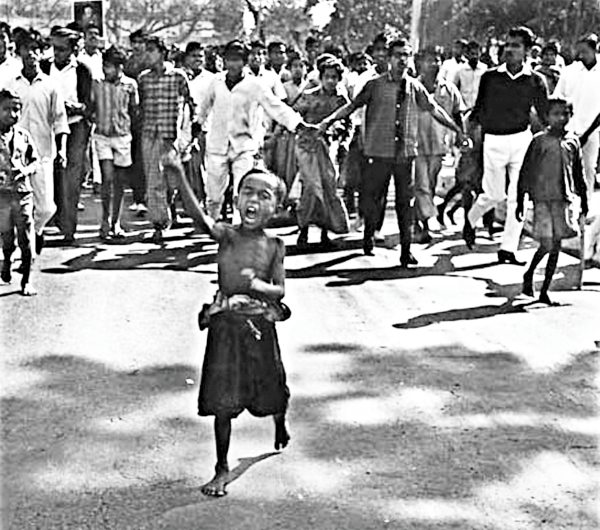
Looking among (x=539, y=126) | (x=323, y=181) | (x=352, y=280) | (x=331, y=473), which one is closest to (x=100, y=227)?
(x=323, y=181)

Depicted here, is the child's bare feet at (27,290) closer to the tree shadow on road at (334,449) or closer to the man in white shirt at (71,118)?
the tree shadow on road at (334,449)

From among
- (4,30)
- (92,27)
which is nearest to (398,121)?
(4,30)

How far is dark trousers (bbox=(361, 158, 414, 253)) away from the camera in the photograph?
32.1ft

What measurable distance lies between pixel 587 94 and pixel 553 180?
277 cm

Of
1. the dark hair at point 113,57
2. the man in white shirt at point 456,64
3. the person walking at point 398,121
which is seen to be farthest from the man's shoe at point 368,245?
the man in white shirt at point 456,64

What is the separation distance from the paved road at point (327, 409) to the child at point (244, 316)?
311 millimetres

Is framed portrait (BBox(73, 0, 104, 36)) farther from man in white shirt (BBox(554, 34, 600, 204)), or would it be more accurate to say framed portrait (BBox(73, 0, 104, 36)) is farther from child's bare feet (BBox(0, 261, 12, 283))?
child's bare feet (BBox(0, 261, 12, 283))

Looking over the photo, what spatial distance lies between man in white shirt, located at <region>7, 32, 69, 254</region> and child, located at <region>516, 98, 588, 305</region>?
3901mm

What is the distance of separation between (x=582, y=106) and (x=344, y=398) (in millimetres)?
5776

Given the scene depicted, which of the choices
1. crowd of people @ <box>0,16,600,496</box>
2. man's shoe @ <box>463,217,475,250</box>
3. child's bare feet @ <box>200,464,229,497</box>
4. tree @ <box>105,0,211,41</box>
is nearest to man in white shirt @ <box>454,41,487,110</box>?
crowd of people @ <box>0,16,600,496</box>

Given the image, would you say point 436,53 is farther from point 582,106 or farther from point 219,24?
point 219,24

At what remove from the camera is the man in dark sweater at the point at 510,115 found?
971 cm

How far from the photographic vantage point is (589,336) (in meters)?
7.42

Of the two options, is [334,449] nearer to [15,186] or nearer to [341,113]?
[15,186]
